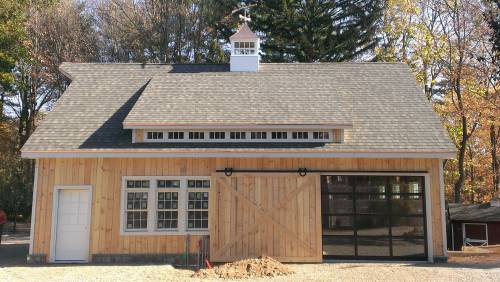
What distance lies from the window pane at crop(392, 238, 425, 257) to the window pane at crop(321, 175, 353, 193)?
1.89 metres

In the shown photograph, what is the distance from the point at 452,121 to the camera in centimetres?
2948

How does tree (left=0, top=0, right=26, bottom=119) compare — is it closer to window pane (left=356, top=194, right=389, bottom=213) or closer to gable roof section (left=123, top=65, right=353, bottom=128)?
gable roof section (left=123, top=65, right=353, bottom=128)

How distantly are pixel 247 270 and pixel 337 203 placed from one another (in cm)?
330

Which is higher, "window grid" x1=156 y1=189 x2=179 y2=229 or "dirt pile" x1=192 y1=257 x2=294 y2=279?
"window grid" x1=156 y1=189 x2=179 y2=229

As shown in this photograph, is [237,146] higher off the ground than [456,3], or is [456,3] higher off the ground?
[456,3]

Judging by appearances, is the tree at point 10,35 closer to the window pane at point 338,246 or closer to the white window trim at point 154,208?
the white window trim at point 154,208

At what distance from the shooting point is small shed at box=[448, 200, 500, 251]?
21.1m

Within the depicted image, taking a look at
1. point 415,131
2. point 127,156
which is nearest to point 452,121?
point 415,131

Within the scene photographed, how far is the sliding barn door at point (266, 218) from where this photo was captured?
Answer: 1199 cm

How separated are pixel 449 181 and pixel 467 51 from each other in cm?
1463

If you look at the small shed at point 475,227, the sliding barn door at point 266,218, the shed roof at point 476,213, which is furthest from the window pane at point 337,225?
the shed roof at point 476,213

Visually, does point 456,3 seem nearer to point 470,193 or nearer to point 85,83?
point 470,193

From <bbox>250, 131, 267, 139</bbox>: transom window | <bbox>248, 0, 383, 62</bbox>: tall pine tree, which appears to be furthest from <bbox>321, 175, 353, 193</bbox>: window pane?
<bbox>248, 0, 383, 62</bbox>: tall pine tree

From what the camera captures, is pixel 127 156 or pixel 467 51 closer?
pixel 127 156
